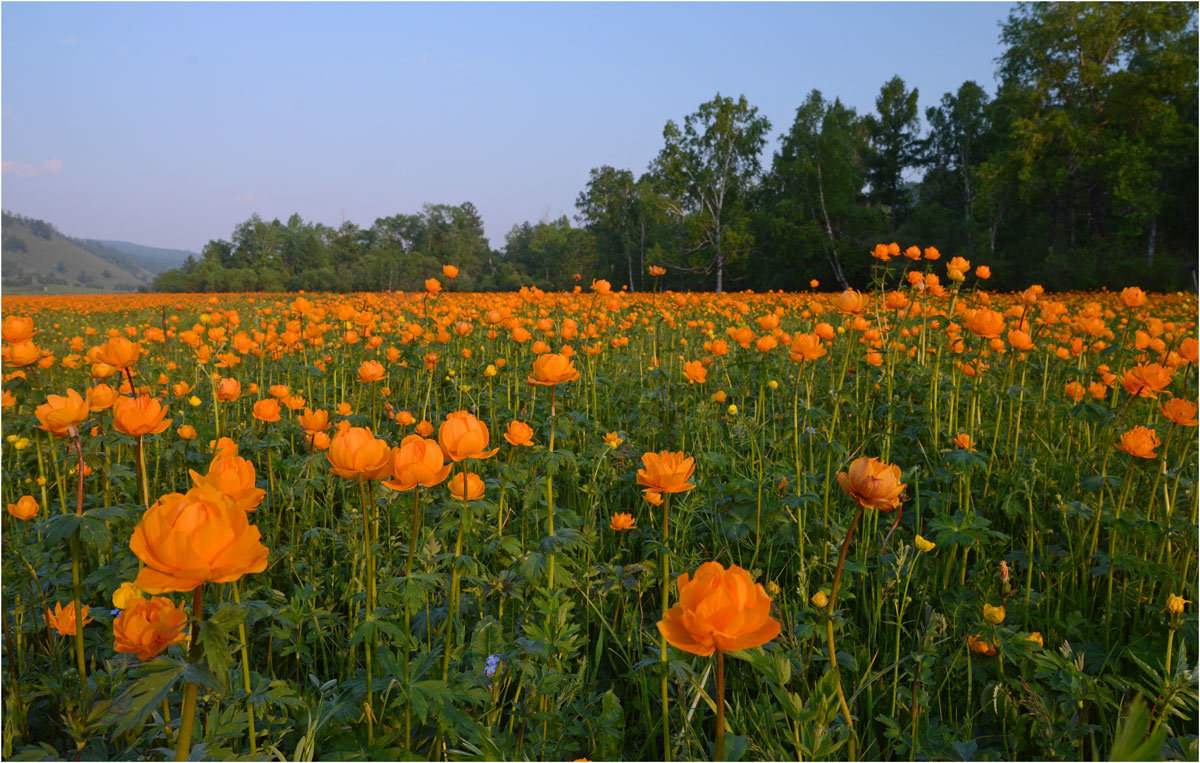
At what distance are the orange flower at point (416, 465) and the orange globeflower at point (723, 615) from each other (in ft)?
1.61

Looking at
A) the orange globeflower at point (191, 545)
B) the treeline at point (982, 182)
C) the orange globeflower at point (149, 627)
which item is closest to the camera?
the orange globeflower at point (191, 545)

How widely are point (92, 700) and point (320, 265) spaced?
56584mm

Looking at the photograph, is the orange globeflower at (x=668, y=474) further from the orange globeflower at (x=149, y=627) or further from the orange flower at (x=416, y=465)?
the orange globeflower at (x=149, y=627)

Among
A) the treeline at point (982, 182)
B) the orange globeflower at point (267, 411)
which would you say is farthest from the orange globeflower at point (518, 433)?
the treeline at point (982, 182)

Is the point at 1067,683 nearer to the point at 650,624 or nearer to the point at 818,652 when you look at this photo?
the point at 818,652

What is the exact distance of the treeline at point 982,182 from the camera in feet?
49.5

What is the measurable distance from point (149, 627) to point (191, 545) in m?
0.36

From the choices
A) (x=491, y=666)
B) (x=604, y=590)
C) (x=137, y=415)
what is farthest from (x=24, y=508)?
(x=604, y=590)

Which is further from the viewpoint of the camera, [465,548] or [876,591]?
[465,548]

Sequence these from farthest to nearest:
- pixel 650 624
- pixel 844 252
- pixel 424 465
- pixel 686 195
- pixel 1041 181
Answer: pixel 686 195 → pixel 844 252 → pixel 1041 181 → pixel 650 624 → pixel 424 465

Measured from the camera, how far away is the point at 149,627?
96 centimetres

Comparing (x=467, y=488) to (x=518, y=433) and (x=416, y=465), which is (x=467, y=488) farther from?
(x=518, y=433)

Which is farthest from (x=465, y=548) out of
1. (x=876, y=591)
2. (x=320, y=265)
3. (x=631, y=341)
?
(x=320, y=265)

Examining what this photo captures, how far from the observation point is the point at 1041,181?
53.2 feet
